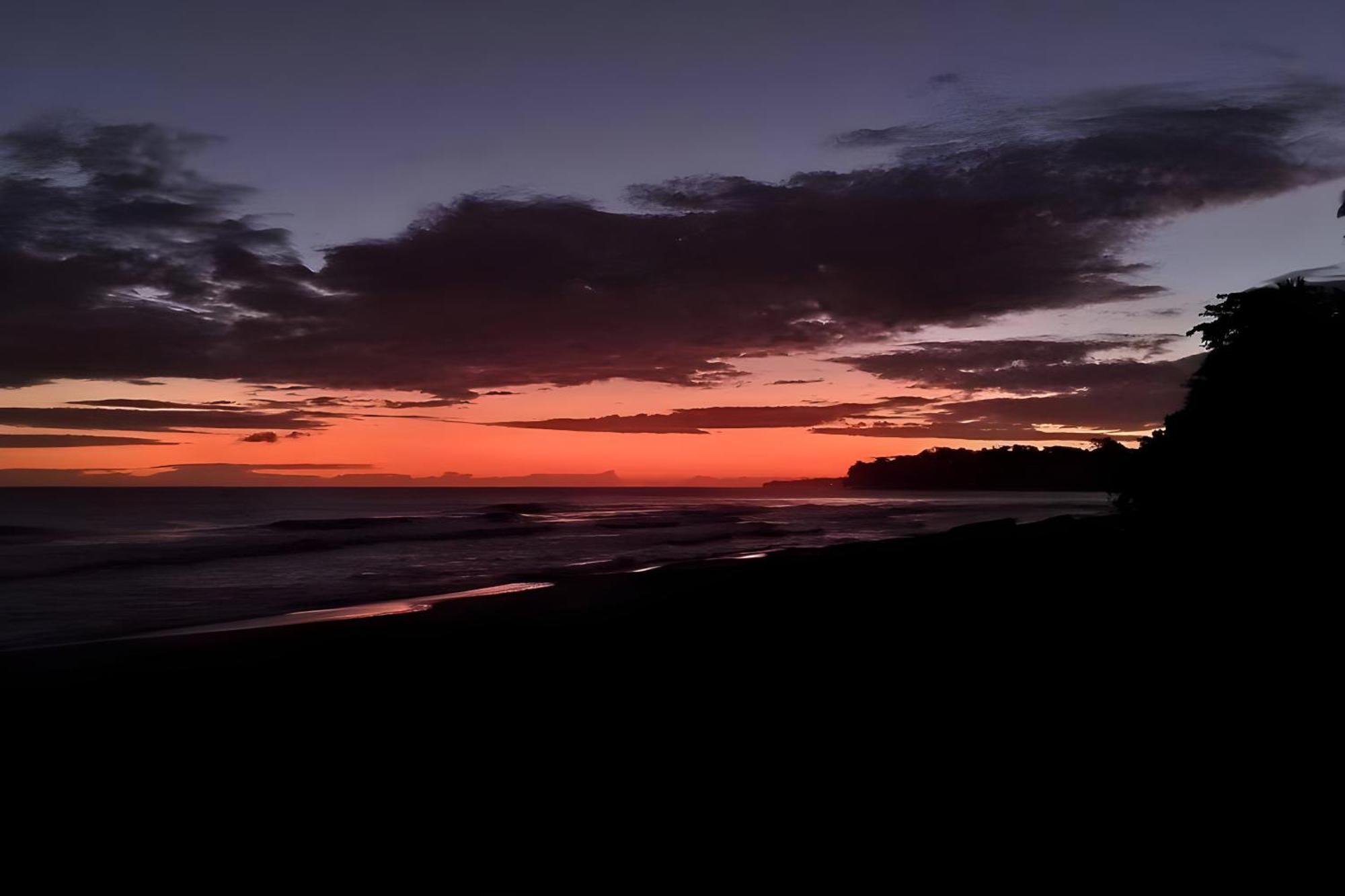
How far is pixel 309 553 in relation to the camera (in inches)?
1756

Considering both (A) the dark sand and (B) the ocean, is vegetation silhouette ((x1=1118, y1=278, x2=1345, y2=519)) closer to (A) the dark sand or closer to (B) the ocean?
(A) the dark sand

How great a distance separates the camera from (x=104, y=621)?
70.4 feet

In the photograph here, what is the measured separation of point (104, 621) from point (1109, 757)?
919 inches

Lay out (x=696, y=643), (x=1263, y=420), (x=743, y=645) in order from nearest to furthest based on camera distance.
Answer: (x=743, y=645)
(x=696, y=643)
(x=1263, y=420)

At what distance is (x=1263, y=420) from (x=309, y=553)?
4236 centimetres

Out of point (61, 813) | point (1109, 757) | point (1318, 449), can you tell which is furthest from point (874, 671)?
point (1318, 449)

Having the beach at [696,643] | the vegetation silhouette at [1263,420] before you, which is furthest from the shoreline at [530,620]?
the vegetation silhouette at [1263,420]

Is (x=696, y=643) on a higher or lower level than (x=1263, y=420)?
lower

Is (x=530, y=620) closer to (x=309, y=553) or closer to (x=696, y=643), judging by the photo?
(x=696, y=643)

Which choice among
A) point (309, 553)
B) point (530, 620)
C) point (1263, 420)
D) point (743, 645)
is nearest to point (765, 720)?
point (743, 645)

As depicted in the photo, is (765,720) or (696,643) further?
(696,643)

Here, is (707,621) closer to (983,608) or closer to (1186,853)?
(983,608)

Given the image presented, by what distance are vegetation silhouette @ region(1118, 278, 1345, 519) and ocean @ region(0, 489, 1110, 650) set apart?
60.4 feet

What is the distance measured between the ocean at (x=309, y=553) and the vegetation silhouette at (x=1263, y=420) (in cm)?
1841
